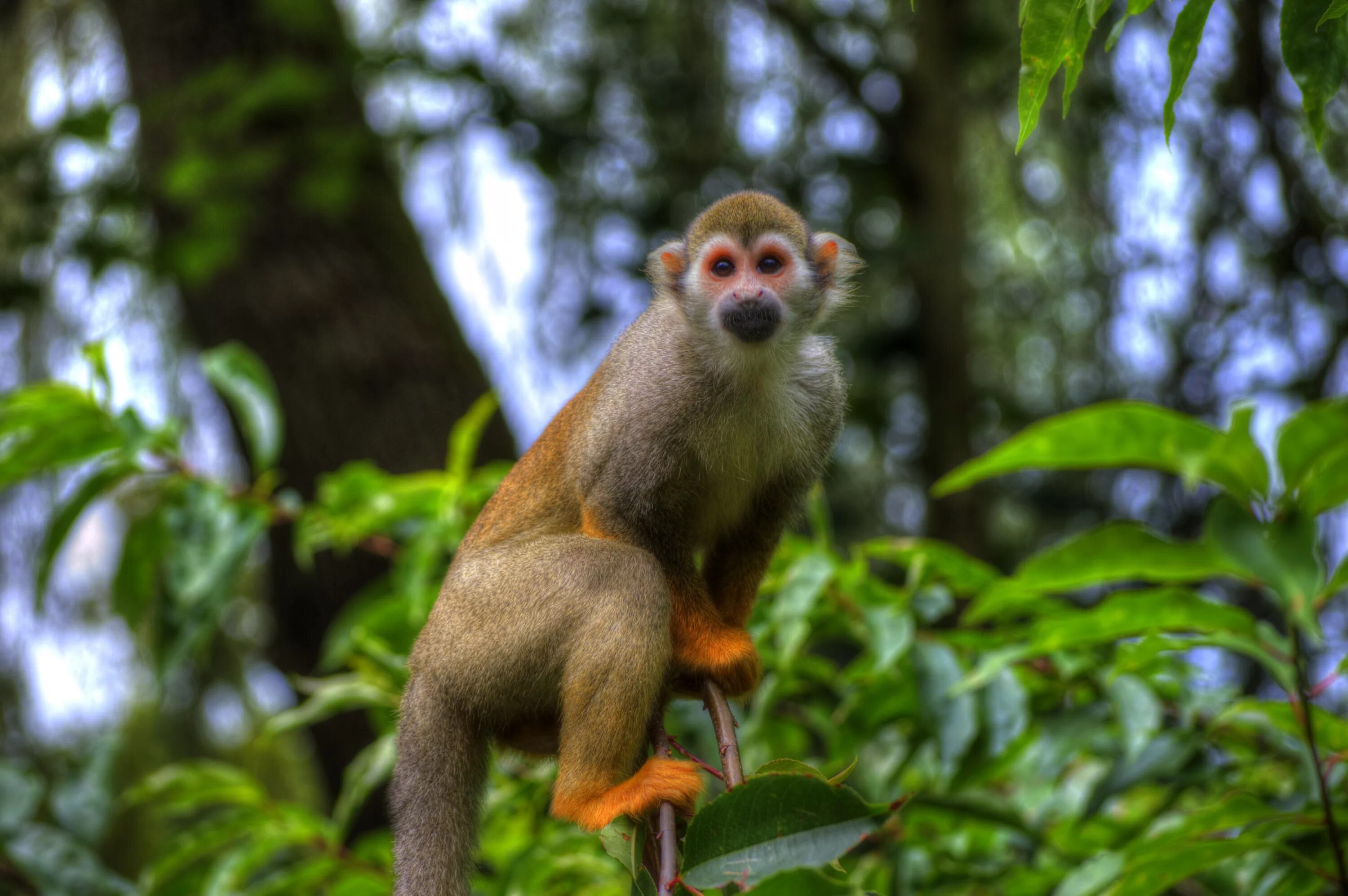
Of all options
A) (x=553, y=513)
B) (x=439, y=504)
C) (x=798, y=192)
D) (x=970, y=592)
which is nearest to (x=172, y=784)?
(x=439, y=504)

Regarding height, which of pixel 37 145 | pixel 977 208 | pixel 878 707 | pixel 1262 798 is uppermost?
pixel 37 145

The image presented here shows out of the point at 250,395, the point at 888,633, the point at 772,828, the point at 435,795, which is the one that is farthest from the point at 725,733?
the point at 250,395

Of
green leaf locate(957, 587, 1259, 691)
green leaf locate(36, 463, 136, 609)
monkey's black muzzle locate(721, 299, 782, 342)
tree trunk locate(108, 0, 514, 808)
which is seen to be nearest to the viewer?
green leaf locate(957, 587, 1259, 691)

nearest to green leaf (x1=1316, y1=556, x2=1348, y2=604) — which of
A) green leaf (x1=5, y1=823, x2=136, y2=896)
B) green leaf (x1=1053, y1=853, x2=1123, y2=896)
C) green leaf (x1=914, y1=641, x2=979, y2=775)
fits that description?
green leaf (x1=1053, y1=853, x2=1123, y2=896)

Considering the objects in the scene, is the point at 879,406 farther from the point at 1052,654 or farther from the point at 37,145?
the point at 37,145

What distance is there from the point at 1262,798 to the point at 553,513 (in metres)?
2.26

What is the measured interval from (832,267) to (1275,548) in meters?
1.54

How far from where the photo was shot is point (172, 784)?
13.6 feet

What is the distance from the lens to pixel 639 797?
2.67 m

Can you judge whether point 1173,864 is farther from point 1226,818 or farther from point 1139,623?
point 1139,623

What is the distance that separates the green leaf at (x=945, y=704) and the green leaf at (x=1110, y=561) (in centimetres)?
40

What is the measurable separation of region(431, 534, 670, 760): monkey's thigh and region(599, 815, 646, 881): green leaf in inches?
12.1

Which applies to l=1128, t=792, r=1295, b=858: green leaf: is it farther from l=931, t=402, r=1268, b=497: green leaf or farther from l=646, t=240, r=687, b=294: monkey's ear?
l=646, t=240, r=687, b=294: monkey's ear

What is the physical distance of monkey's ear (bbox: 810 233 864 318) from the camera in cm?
376
